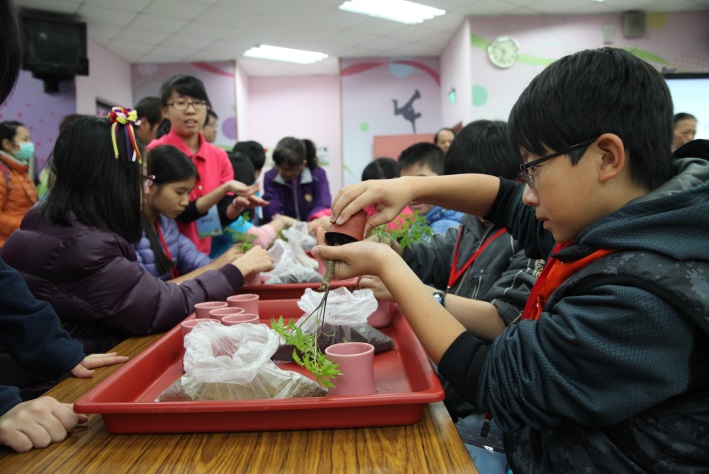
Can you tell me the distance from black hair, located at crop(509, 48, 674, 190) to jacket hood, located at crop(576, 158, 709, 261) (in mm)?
60

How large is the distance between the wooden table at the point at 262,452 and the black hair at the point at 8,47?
0.63 metres

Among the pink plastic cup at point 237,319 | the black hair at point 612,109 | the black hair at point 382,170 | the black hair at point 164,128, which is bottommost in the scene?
the pink plastic cup at point 237,319

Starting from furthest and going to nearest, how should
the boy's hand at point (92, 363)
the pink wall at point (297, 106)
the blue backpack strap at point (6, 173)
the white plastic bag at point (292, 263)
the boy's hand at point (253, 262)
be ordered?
1. the pink wall at point (297, 106)
2. the blue backpack strap at point (6, 173)
3. the white plastic bag at point (292, 263)
4. the boy's hand at point (253, 262)
5. the boy's hand at point (92, 363)

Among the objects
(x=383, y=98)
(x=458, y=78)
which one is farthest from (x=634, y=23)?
(x=383, y=98)

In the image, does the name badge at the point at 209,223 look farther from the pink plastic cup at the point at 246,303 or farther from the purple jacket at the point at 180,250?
the pink plastic cup at the point at 246,303

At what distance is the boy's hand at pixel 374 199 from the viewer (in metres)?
0.97

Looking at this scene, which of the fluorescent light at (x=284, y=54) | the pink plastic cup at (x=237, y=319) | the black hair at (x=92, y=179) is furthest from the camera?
the fluorescent light at (x=284, y=54)

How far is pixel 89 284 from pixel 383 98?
728cm

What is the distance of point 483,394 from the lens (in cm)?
82

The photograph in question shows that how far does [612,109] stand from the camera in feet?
2.66

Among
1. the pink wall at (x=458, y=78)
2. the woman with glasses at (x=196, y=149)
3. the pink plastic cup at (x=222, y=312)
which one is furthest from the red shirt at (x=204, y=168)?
the pink wall at (x=458, y=78)

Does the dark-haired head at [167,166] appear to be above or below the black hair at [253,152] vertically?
below

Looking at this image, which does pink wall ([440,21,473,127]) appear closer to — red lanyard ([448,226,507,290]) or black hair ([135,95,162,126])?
black hair ([135,95,162,126])

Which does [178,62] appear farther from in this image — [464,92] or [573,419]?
[573,419]
